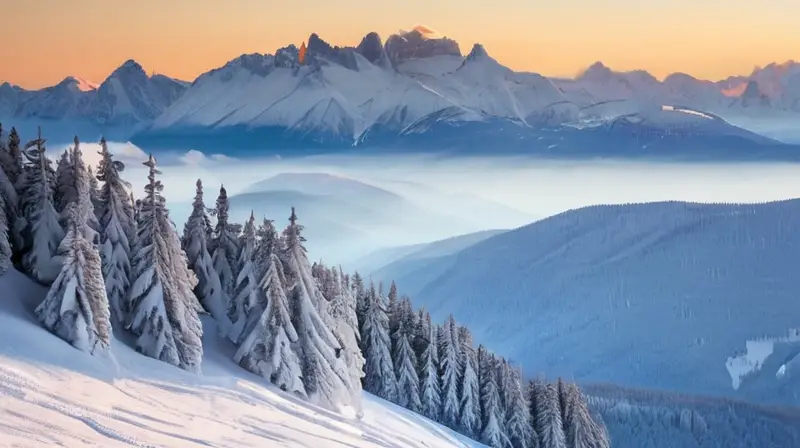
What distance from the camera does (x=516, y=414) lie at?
75750 mm

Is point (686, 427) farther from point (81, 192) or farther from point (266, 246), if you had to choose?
point (81, 192)

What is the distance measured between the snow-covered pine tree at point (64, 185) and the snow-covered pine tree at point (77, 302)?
18.5 feet

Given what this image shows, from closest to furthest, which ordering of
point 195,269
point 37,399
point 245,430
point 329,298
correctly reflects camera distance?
1. point 37,399
2. point 245,430
3. point 195,269
4. point 329,298

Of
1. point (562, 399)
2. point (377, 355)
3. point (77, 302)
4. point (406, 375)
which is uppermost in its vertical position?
point (77, 302)

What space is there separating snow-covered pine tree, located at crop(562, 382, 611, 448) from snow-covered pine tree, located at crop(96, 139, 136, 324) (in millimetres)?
46462

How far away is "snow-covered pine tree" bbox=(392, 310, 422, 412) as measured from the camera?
71.9 metres

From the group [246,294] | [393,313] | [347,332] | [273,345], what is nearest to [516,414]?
[393,313]

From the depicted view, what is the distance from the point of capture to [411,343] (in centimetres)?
7750

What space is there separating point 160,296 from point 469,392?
38.9m

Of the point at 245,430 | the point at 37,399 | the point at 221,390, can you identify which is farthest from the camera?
the point at 221,390

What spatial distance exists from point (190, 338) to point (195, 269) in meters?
9.92

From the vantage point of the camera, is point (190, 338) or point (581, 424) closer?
point (190, 338)

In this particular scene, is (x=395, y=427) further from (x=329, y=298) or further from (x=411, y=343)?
(x=411, y=343)

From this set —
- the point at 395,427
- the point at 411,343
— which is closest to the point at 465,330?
the point at 411,343
